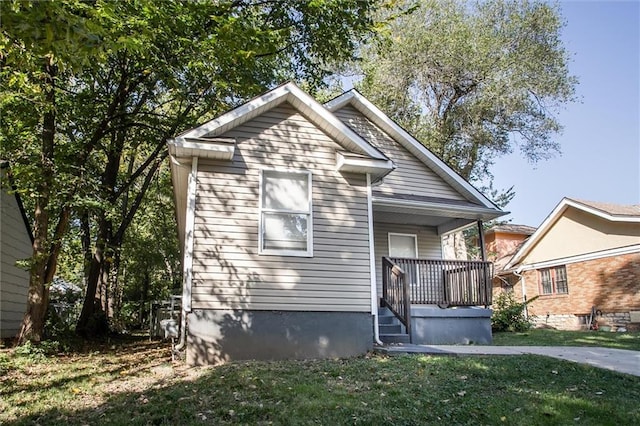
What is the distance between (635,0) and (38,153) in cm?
1481

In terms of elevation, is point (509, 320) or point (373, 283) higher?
point (373, 283)

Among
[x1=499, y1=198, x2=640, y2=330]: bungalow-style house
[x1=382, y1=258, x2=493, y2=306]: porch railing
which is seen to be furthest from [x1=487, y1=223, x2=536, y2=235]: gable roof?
[x1=382, y1=258, x2=493, y2=306]: porch railing

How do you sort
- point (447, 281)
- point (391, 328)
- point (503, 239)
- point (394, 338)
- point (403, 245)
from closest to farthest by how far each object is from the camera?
point (394, 338) → point (391, 328) → point (447, 281) → point (403, 245) → point (503, 239)

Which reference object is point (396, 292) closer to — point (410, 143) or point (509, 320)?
point (410, 143)

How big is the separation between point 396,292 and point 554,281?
46.5 ft

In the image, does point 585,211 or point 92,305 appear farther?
point 585,211

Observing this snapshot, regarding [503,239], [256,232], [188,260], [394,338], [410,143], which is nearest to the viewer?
[188,260]

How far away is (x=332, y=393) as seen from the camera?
5.39 metres

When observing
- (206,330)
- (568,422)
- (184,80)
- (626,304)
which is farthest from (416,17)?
(568,422)

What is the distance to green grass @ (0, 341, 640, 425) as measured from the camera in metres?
4.68

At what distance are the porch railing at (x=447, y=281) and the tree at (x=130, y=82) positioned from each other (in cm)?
595

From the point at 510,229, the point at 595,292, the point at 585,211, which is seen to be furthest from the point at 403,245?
the point at 510,229

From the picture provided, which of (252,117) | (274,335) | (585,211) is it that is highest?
(252,117)

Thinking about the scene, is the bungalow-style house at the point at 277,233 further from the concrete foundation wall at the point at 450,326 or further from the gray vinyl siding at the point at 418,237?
the gray vinyl siding at the point at 418,237
